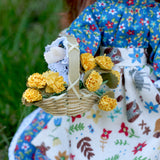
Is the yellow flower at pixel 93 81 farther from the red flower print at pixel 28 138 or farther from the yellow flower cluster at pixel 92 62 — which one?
the red flower print at pixel 28 138

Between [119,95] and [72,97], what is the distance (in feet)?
0.97

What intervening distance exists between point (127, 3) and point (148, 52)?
226 millimetres

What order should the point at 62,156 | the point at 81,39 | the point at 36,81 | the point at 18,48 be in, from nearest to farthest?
the point at 36,81
the point at 81,39
the point at 62,156
the point at 18,48

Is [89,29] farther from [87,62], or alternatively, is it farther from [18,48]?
[18,48]

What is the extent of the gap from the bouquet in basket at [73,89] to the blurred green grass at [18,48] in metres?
0.10

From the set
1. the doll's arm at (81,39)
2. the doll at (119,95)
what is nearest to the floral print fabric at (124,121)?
the doll at (119,95)

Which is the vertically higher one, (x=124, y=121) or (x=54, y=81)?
(x=54, y=81)

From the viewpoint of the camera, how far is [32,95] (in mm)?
844

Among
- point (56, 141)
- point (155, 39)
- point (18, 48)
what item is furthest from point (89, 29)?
point (18, 48)

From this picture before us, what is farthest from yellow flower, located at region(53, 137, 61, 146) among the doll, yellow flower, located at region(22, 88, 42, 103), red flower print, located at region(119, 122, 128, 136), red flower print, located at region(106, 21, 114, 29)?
red flower print, located at region(106, 21, 114, 29)

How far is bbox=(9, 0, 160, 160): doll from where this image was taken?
3.54ft

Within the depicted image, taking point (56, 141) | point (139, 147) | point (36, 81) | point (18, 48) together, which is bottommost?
point (139, 147)

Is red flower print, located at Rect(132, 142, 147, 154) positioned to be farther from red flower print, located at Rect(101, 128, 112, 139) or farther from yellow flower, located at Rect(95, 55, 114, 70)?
yellow flower, located at Rect(95, 55, 114, 70)

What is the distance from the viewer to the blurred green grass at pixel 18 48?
148 centimetres
